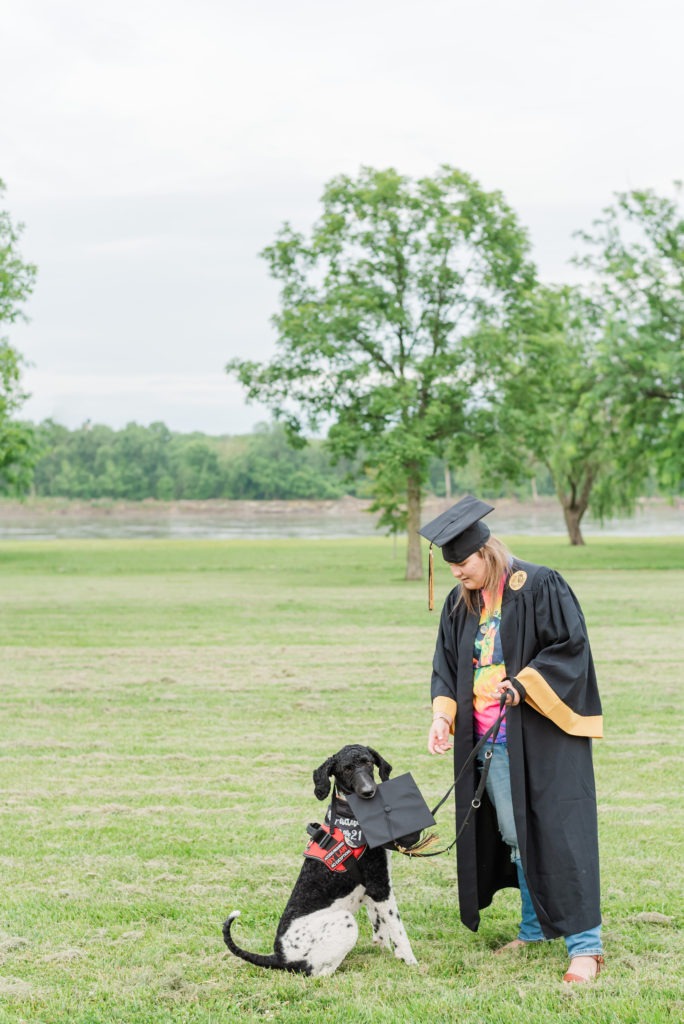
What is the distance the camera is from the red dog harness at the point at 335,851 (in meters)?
4.39

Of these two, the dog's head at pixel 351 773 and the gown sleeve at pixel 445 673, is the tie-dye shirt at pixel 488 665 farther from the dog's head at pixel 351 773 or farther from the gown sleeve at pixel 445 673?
the dog's head at pixel 351 773

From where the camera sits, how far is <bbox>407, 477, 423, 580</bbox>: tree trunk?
30984 millimetres

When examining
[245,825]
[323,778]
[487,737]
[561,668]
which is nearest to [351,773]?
[323,778]

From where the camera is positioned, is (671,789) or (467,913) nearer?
(467,913)

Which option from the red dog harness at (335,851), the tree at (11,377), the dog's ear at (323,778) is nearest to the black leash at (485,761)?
the red dog harness at (335,851)

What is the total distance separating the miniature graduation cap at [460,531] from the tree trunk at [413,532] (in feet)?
85.6

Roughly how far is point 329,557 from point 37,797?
116ft

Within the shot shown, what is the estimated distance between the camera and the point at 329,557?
43062 mm

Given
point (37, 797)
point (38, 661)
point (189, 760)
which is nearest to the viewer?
point (37, 797)

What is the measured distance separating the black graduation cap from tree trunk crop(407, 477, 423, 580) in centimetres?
2626

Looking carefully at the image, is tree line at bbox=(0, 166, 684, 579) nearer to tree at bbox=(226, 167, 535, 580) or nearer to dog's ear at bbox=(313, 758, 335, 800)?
tree at bbox=(226, 167, 535, 580)

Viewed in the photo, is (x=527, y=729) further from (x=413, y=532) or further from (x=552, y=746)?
(x=413, y=532)

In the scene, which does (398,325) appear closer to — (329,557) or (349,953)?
(329,557)

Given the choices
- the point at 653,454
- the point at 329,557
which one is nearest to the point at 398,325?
the point at 653,454
